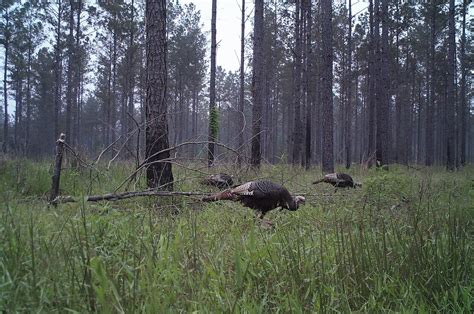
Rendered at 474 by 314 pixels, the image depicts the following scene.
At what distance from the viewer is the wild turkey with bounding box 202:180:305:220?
398cm

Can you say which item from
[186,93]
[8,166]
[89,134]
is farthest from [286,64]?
[89,134]

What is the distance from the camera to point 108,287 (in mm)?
1652

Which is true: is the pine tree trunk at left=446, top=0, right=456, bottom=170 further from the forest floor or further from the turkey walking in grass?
the forest floor

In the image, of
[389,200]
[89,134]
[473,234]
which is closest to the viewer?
[473,234]

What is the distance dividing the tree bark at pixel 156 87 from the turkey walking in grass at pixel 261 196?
146 centimetres

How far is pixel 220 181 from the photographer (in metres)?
5.43

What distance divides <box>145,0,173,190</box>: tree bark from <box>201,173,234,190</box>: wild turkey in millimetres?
599

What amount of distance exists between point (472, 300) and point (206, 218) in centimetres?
263

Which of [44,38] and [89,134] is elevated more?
[44,38]

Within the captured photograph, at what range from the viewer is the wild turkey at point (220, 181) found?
543 cm

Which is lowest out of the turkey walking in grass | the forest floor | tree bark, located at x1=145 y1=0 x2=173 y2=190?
the forest floor

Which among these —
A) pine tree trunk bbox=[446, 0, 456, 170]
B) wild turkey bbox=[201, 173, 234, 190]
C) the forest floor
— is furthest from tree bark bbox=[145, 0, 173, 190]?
pine tree trunk bbox=[446, 0, 456, 170]

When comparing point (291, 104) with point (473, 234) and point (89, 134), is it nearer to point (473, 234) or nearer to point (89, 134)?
point (473, 234)

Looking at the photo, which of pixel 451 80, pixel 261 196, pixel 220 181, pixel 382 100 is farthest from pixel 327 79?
pixel 451 80
